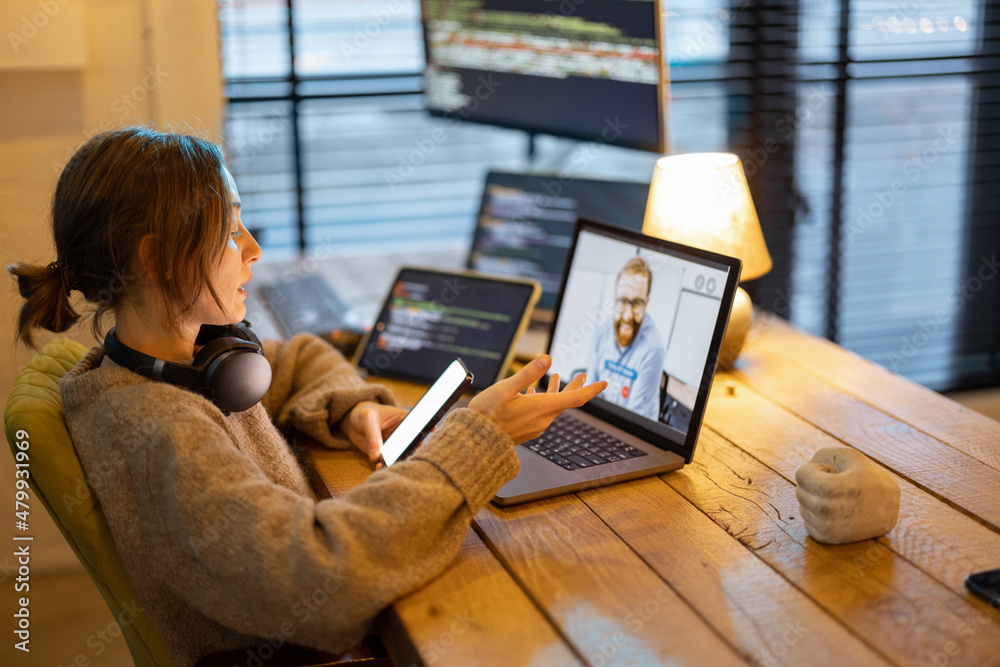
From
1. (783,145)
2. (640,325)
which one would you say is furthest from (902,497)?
(783,145)

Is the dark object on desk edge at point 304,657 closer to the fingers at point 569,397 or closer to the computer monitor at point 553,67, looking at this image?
the fingers at point 569,397

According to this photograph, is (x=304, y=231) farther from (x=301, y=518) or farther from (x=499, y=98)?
(x=301, y=518)

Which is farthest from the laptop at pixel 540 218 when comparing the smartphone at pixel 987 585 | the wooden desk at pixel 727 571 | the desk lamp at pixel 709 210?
the smartphone at pixel 987 585

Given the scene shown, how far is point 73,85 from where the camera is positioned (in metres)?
1.87

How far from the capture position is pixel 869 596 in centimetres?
85

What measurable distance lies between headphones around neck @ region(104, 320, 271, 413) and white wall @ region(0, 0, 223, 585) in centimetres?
102

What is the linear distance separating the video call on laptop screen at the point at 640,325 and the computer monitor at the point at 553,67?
38 centimetres

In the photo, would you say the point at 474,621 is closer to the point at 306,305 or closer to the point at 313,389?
the point at 313,389

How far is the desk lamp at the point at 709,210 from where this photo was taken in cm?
139

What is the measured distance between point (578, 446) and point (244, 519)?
498 millimetres

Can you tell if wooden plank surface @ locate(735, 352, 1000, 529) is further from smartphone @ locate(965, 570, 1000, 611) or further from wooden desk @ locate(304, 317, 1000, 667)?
smartphone @ locate(965, 570, 1000, 611)

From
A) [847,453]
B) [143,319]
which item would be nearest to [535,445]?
[847,453]

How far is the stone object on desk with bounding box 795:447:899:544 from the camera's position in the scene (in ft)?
3.02

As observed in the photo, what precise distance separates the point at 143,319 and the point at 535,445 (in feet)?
1.70
